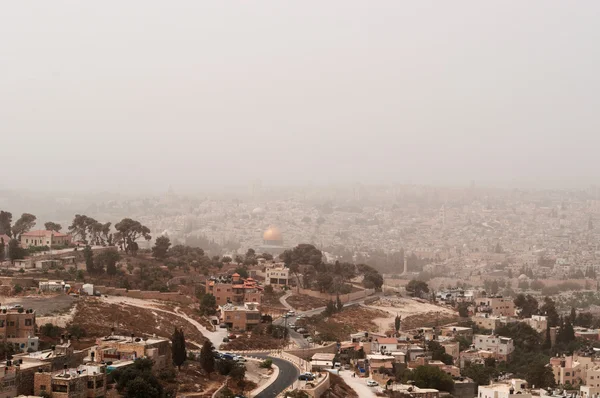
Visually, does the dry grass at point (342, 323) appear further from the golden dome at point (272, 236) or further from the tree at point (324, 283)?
the golden dome at point (272, 236)

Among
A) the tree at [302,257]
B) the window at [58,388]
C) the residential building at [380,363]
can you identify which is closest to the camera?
the window at [58,388]

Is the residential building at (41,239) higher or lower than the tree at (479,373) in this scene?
higher

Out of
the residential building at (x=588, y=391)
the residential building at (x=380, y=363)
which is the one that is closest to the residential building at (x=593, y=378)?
the residential building at (x=588, y=391)

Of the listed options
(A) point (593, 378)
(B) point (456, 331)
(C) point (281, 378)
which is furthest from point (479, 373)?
(C) point (281, 378)

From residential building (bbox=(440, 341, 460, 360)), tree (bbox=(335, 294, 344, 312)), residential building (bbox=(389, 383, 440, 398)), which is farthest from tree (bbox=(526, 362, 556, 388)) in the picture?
tree (bbox=(335, 294, 344, 312))

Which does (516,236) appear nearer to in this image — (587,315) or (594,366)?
(587,315)

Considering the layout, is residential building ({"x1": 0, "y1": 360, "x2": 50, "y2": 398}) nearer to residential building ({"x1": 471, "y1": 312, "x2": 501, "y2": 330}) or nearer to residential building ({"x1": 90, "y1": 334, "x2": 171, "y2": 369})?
residential building ({"x1": 90, "y1": 334, "x2": 171, "y2": 369})

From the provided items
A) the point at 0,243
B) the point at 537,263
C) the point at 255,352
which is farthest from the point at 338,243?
the point at 255,352
